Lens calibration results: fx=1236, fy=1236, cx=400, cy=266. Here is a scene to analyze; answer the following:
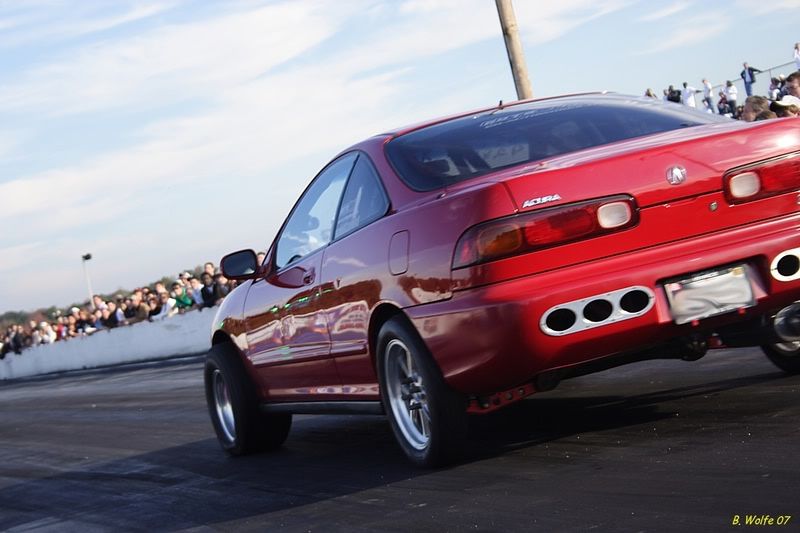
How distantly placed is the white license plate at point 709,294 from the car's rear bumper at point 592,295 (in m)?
0.03

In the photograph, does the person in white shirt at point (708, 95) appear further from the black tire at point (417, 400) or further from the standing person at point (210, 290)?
the black tire at point (417, 400)

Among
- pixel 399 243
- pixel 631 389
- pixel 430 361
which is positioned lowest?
pixel 631 389

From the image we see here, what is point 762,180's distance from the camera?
495 centimetres

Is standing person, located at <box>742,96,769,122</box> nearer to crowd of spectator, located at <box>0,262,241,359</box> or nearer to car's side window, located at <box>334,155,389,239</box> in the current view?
car's side window, located at <box>334,155,389,239</box>

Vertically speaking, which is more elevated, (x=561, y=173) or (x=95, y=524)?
(x=561, y=173)

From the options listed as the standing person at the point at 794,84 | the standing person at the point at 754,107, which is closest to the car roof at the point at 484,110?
the standing person at the point at 754,107

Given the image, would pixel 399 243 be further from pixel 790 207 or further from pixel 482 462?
pixel 790 207

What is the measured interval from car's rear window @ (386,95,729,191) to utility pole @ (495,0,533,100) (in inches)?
313

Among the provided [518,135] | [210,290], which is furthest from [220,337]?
[210,290]

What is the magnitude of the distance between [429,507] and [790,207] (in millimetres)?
1875

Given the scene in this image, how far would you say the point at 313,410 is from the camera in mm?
6715

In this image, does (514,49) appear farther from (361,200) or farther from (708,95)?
(708,95)

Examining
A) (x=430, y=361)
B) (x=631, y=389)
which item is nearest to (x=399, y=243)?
(x=430, y=361)

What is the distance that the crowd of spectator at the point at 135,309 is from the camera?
2305 centimetres
